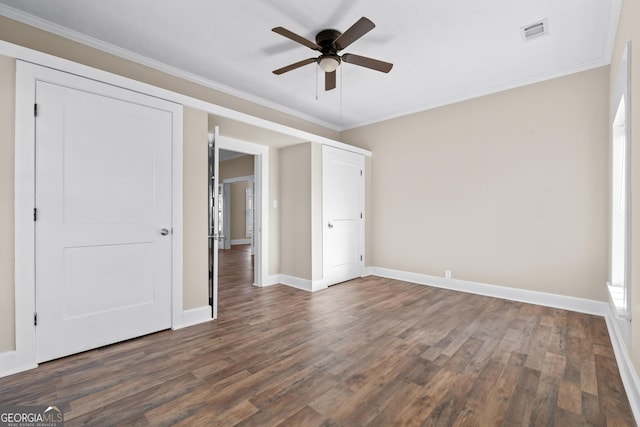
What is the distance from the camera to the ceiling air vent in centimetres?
274

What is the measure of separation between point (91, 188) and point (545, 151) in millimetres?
4922

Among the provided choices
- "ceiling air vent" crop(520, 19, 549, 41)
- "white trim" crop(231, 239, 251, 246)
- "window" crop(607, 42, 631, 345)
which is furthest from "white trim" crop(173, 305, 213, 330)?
"white trim" crop(231, 239, 251, 246)

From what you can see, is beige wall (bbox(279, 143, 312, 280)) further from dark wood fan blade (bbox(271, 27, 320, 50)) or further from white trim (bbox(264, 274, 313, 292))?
dark wood fan blade (bbox(271, 27, 320, 50))

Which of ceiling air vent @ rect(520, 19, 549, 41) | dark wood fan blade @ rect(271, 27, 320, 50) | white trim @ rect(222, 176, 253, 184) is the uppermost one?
ceiling air vent @ rect(520, 19, 549, 41)

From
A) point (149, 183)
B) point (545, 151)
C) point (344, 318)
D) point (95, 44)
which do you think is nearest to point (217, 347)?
point (344, 318)

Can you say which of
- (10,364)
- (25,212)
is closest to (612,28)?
(25,212)

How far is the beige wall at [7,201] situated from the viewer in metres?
2.11

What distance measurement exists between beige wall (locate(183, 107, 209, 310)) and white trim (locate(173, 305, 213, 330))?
0.04 m

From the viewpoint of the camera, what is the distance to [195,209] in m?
3.16

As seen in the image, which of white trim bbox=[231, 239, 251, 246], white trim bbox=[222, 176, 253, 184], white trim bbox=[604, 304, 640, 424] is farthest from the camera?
white trim bbox=[231, 239, 251, 246]

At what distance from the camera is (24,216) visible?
2.18 m

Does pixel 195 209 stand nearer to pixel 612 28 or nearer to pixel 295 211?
pixel 295 211

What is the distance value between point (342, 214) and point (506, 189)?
Answer: 2.37 metres

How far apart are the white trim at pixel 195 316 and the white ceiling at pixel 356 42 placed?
2779mm
